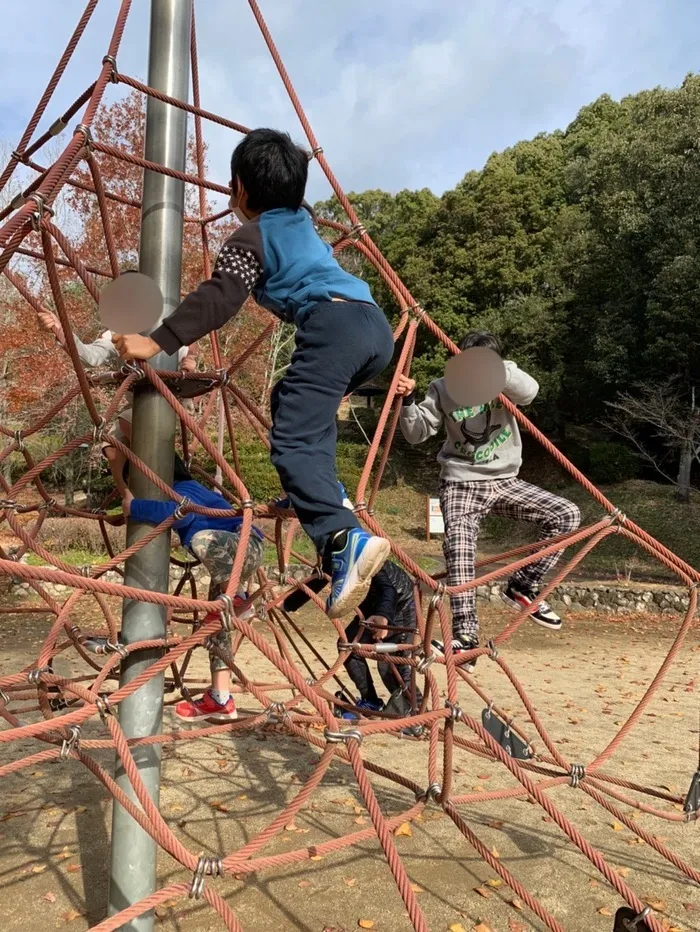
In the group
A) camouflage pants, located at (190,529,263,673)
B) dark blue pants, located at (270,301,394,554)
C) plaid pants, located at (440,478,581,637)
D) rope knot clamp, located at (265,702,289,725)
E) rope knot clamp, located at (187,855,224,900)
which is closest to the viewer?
rope knot clamp, located at (187,855,224,900)

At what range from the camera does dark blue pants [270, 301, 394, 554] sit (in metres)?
1.79

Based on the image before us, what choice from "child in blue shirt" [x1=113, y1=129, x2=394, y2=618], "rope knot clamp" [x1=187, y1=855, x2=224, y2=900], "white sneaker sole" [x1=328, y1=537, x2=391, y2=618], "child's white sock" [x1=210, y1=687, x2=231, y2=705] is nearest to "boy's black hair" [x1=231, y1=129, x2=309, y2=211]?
"child in blue shirt" [x1=113, y1=129, x2=394, y2=618]

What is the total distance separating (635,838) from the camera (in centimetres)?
330

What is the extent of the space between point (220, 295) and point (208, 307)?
0.15 feet

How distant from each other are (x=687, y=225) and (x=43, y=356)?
10266 mm

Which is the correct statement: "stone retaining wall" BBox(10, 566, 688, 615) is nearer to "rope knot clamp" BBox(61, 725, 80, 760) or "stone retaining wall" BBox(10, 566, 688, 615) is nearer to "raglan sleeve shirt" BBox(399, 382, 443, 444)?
"raglan sleeve shirt" BBox(399, 382, 443, 444)

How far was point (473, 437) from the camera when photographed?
9.50ft

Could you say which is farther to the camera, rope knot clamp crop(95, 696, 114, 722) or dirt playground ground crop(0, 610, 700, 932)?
dirt playground ground crop(0, 610, 700, 932)

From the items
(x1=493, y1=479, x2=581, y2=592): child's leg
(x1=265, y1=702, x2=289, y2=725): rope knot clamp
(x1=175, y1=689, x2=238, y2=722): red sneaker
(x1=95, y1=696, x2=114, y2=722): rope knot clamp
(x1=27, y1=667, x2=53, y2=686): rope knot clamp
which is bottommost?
(x1=175, y1=689, x2=238, y2=722): red sneaker

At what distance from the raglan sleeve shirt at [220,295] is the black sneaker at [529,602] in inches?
67.8

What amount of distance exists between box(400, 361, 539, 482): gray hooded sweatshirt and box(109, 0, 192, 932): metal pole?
1.10 metres

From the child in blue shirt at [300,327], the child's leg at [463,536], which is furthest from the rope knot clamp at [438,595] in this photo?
the child's leg at [463,536]

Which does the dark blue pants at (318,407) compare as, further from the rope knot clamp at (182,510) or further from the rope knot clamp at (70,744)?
the rope knot clamp at (70,744)

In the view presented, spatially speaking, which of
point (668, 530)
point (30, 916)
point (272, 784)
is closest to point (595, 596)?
point (668, 530)
